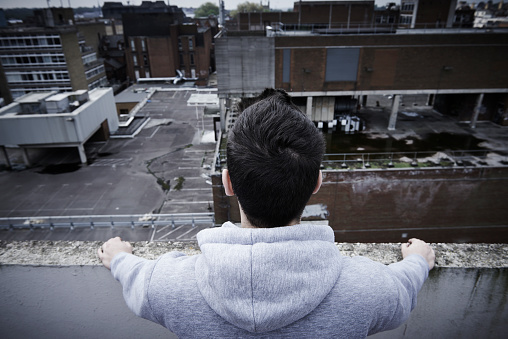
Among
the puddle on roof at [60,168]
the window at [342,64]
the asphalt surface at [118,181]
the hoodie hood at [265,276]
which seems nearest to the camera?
the hoodie hood at [265,276]

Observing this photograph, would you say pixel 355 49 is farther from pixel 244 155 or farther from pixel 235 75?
pixel 244 155

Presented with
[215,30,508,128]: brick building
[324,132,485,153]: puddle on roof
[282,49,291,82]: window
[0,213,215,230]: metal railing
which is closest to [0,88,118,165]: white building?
[0,213,215,230]: metal railing

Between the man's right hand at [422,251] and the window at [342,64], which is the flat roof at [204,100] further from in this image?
the man's right hand at [422,251]

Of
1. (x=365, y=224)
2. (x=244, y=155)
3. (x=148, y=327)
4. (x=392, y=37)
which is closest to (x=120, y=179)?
(x=365, y=224)

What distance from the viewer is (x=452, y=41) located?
1606 centimetres

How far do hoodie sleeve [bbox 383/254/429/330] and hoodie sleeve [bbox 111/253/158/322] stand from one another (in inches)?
35.6

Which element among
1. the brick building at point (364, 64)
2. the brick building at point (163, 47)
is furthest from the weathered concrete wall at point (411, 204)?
the brick building at point (163, 47)

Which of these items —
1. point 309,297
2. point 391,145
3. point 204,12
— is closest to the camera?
point 309,297

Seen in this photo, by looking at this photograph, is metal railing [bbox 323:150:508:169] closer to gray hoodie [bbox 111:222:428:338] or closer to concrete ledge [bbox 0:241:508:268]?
concrete ledge [bbox 0:241:508:268]

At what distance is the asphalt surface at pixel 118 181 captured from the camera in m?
15.8

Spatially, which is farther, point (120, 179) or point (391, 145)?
point (120, 179)

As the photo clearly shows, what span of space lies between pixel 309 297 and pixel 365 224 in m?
13.7

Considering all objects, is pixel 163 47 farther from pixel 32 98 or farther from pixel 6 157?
pixel 6 157

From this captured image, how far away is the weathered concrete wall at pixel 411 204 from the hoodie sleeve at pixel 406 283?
36.6ft
